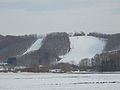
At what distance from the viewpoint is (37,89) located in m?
55.5

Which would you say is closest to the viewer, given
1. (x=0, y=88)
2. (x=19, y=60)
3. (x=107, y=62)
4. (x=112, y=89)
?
(x=112, y=89)

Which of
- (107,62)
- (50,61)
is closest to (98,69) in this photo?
(107,62)

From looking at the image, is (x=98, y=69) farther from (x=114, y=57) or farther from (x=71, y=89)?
(x=71, y=89)

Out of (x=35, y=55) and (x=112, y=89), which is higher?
(x=35, y=55)

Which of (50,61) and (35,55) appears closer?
(50,61)

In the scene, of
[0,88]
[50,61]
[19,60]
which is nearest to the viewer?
[0,88]

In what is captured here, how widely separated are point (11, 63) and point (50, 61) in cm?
1586

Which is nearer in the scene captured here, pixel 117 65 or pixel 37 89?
pixel 37 89

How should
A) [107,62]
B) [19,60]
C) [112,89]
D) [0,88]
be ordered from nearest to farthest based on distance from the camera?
1. [112,89]
2. [0,88]
3. [107,62]
4. [19,60]

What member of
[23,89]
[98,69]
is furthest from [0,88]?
[98,69]

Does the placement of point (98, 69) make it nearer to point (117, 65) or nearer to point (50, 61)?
point (117, 65)

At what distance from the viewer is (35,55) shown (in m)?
A: 198

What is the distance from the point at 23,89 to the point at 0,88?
3.62 metres

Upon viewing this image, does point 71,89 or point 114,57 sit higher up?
point 114,57
